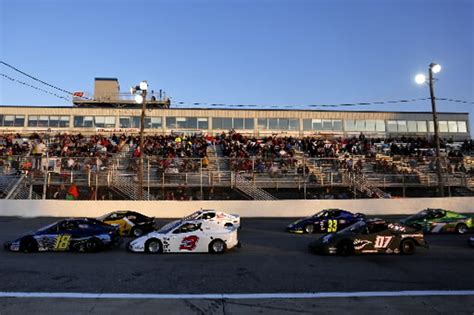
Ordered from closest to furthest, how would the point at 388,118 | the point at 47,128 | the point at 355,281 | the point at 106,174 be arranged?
1. the point at 355,281
2. the point at 106,174
3. the point at 47,128
4. the point at 388,118

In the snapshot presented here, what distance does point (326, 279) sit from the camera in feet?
29.4

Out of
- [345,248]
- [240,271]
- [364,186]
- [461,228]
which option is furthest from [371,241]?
[364,186]

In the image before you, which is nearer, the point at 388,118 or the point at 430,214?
the point at 430,214

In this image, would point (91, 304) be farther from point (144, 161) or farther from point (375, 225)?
point (144, 161)

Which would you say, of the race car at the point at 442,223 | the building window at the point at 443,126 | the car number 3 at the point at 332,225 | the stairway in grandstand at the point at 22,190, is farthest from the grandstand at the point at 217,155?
the race car at the point at 442,223

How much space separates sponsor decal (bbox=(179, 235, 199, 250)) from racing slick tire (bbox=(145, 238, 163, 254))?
67cm

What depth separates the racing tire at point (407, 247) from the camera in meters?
12.3

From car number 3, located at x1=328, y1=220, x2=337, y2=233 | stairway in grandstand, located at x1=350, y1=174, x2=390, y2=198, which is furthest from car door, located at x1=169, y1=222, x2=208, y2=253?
stairway in grandstand, located at x1=350, y1=174, x2=390, y2=198

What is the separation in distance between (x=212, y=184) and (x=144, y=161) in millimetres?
4853

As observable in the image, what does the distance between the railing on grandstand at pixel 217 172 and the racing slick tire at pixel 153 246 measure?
1318 cm

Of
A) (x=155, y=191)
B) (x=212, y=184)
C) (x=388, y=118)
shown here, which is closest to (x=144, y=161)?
(x=155, y=191)

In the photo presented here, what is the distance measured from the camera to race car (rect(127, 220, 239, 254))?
12.5 m

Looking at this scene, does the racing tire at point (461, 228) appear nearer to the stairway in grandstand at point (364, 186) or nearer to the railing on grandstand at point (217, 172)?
the stairway in grandstand at point (364, 186)

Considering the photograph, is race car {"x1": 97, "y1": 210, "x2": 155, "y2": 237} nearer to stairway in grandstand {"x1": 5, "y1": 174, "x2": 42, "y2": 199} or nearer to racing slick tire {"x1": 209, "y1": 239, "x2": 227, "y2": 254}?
racing slick tire {"x1": 209, "y1": 239, "x2": 227, "y2": 254}
